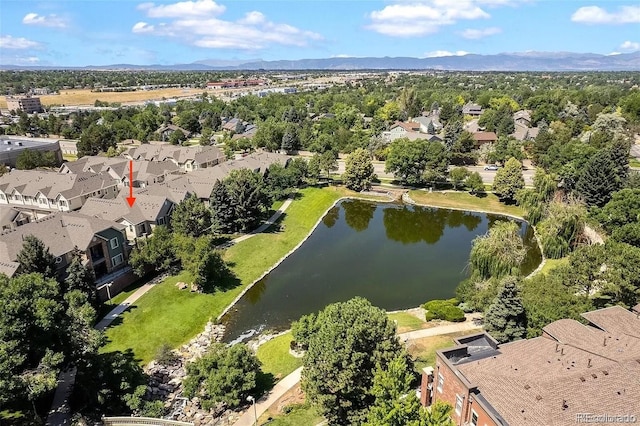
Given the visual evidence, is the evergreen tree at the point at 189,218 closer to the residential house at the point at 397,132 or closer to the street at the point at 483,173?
the street at the point at 483,173

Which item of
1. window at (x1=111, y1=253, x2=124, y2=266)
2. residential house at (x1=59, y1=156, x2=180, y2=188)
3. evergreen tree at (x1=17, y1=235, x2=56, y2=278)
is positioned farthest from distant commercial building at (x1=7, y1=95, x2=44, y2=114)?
evergreen tree at (x1=17, y1=235, x2=56, y2=278)

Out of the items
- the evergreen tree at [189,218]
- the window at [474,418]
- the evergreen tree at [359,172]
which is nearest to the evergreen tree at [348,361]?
the window at [474,418]

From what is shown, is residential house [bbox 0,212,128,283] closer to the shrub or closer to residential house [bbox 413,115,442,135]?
the shrub

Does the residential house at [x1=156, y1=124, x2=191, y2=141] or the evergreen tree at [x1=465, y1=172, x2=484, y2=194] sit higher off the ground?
the residential house at [x1=156, y1=124, x2=191, y2=141]

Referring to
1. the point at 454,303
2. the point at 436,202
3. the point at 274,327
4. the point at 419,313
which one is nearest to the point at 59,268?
the point at 274,327

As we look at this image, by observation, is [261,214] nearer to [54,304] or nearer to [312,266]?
[312,266]

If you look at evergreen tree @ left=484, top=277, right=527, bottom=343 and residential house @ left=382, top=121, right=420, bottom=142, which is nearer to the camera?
evergreen tree @ left=484, top=277, right=527, bottom=343
